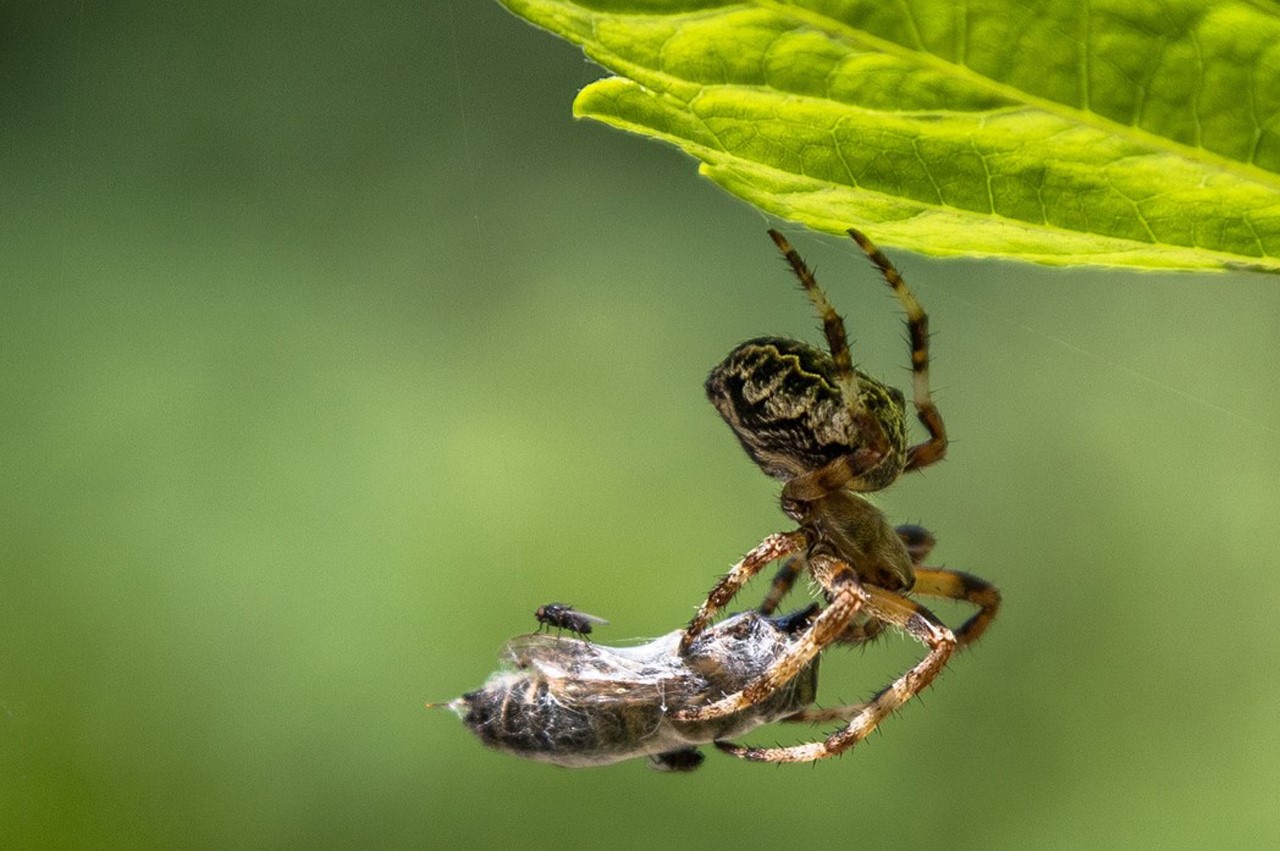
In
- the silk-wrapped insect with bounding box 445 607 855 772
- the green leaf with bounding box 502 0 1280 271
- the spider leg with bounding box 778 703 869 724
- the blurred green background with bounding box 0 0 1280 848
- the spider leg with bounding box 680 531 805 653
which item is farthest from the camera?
the blurred green background with bounding box 0 0 1280 848

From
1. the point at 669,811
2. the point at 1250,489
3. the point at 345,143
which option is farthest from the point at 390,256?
the point at 1250,489

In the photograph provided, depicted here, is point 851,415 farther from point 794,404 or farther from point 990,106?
point 990,106

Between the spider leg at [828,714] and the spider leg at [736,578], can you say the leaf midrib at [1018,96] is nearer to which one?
the spider leg at [736,578]

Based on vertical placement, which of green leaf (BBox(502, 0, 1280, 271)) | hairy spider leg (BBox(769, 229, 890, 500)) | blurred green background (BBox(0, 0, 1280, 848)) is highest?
green leaf (BBox(502, 0, 1280, 271))

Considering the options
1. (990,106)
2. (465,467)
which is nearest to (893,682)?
(990,106)

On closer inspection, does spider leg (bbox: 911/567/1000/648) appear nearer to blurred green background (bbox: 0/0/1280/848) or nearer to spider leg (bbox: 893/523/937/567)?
spider leg (bbox: 893/523/937/567)

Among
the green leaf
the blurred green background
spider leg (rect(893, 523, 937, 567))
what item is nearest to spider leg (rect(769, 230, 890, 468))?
spider leg (rect(893, 523, 937, 567))

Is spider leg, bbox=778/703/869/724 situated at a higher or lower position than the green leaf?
lower

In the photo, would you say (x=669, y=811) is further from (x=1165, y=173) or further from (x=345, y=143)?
(x=1165, y=173)
